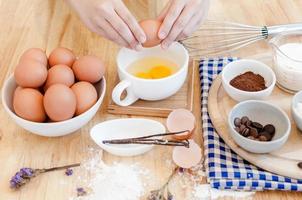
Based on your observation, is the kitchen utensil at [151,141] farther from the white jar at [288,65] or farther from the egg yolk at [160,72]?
the white jar at [288,65]

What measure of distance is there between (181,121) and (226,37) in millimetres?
394

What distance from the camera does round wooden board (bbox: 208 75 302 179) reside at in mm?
804

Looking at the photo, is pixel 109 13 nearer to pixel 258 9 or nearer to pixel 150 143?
pixel 150 143

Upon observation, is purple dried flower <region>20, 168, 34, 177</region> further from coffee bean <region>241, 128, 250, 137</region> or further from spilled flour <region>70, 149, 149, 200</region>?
coffee bean <region>241, 128, 250, 137</region>

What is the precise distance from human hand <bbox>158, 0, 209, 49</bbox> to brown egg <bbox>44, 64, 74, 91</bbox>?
0.21m

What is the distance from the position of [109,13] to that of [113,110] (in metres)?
0.22

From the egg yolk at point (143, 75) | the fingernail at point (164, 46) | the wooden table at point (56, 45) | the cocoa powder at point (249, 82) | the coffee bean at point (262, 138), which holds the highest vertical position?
the fingernail at point (164, 46)

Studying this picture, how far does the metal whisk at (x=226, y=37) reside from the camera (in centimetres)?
113

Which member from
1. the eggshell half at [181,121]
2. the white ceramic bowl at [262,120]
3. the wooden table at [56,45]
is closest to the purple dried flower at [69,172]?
the wooden table at [56,45]

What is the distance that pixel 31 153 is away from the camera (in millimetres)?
872

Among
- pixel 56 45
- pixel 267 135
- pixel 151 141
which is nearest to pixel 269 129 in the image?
pixel 267 135

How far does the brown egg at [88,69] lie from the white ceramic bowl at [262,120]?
29 centimetres

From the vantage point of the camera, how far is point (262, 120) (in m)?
0.89

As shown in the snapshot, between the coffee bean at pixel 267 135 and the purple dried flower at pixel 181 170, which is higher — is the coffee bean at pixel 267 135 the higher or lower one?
the higher one
